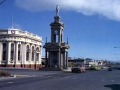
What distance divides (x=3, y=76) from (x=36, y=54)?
63.8 m

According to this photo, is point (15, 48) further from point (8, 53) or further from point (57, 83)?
point (57, 83)

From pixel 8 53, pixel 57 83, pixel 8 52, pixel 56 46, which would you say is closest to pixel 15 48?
pixel 8 52

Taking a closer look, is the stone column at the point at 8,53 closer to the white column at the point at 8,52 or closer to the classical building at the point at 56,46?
the white column at the point at 8,52

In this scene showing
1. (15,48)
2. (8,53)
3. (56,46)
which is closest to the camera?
(56,46)

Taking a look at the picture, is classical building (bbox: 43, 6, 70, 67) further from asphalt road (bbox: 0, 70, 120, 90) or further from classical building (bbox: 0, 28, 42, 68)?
asphalt road (bbox: 0, 70, 120, 90)

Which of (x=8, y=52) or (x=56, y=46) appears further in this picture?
(x=8, y=52)

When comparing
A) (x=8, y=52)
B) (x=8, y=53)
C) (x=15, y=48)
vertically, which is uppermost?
(x=15, y=48)

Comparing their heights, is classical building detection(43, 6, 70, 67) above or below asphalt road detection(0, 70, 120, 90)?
above

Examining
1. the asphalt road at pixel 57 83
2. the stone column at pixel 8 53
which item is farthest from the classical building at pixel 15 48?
the asphalt road at pixel 57 83

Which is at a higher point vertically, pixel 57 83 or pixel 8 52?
pixel 8 52

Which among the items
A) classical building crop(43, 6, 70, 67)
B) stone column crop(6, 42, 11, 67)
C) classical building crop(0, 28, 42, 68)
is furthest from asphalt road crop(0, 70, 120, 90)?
classical building crop(0, 28, 42, 68)

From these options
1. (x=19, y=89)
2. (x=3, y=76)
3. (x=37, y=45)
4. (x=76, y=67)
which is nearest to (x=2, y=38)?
(x=37, y=45)

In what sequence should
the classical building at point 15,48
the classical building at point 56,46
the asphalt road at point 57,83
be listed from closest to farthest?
the asphalt road at point 57,83
the classical building at point 56,46
the classical building at point 15,48

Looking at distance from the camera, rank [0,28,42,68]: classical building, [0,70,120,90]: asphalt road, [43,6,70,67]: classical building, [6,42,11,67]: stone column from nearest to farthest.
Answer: [0,70,120,90]: asphalt road, [43,6,70,67]: classical building, [6,42,11,67]: stone column, [0,28,42,68]: classical building
